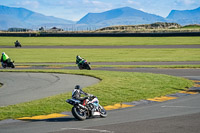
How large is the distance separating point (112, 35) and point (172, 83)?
239ft

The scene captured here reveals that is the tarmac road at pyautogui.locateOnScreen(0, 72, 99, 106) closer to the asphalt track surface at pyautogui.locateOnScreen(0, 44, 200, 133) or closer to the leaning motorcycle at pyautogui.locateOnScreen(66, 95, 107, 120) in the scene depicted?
the asphalt track surface at pyautogui.locateOnScreen(0, 44, 200, 133)

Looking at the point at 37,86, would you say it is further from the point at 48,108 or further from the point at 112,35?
the point at 112,35

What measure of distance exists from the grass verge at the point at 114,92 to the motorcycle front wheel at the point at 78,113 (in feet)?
7.54

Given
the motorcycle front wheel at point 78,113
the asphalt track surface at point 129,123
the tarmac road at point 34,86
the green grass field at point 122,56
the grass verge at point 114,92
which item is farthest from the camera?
the green grass field at point 122,56

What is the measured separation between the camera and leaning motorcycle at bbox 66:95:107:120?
13.6 m

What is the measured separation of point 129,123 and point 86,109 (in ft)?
5.50

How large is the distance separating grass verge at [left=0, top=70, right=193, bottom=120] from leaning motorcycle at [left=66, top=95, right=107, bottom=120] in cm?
228

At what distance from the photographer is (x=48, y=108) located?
53.6 ft

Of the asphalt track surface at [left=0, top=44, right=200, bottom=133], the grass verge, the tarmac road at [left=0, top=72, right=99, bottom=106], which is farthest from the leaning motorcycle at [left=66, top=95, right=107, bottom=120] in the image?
the tarmac road at [left=0, top=72, right=99, bottom=106]

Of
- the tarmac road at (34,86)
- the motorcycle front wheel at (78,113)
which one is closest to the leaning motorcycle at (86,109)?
the motorcycle front wheel at (78,113)

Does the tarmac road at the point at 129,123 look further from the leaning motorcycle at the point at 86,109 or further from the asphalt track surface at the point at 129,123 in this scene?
the leaning motorcycle at the point at 86,109

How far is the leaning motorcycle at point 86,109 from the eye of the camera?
1357cm

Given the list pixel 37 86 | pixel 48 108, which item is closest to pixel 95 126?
pixel 48 108

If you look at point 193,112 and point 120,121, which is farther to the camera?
point 193,112
